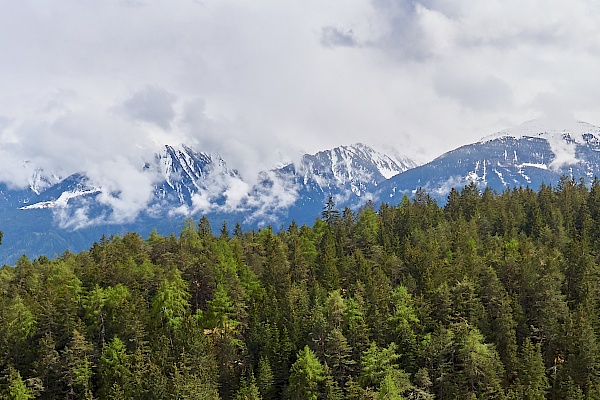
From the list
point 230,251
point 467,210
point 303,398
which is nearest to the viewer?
point 303,398

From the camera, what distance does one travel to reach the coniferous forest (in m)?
65.2

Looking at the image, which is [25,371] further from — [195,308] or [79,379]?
[195,308]

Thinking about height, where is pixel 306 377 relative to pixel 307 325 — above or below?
below

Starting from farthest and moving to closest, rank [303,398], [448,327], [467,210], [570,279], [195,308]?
[467,210] < [195,308] < [570,279] < [448,327] < [303,398]

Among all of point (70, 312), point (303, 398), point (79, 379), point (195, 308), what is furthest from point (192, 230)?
point (303, 398)

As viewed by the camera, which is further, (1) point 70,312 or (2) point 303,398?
(1) point 70,312

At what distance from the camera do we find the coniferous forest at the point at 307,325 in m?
65.2

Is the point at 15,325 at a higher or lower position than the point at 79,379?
higher

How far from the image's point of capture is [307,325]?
245ft

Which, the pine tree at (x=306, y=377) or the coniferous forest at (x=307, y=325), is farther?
the coniferous forest at (x=307, y=325)

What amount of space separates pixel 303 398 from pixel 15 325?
1596 inches

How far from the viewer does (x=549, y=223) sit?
115 metres

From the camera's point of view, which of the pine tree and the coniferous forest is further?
the coniferous forest

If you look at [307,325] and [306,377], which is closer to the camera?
[306,377]
